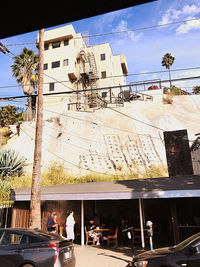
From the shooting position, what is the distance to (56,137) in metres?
23.9

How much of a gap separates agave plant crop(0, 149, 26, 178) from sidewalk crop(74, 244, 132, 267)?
11.5 metres

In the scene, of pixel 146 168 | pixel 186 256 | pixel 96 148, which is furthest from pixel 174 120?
pixel 186 256

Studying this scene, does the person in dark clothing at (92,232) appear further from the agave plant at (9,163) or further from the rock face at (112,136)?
the agave plant at (9,163)

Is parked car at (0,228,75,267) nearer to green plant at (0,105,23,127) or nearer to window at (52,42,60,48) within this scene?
green plant at (0,105,23,127)

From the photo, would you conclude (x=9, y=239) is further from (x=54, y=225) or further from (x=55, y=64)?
(x=55, y=64)

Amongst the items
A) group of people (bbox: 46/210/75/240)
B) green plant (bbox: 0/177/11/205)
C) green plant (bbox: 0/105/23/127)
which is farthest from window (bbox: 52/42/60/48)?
group of people (bbox: 46/210/75/240)

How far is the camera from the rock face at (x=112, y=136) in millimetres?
21344

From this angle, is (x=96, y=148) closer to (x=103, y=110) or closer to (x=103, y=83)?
(x=103, y=110)

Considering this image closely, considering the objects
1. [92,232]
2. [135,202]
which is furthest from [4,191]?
[135,202]

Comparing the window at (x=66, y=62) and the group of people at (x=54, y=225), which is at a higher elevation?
the window at (x=66, y=62)

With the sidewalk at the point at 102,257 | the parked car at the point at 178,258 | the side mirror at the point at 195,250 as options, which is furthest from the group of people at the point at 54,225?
the side mirror at the point at 195,250

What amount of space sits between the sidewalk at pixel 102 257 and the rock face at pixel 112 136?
11.4 metres

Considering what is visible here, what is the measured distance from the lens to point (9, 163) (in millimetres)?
18609

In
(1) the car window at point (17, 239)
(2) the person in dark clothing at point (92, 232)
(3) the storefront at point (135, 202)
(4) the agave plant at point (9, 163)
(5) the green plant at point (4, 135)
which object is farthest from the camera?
(5) the green plant at point (4, 135)
